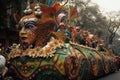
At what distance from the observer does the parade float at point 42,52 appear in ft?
29.6

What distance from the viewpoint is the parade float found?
29.6ft

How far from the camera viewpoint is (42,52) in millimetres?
9234

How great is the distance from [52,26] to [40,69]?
67.7 inches

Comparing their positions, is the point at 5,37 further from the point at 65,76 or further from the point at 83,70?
the point at 65,76

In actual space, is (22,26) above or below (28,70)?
above

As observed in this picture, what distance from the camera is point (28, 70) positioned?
9336 millimetres

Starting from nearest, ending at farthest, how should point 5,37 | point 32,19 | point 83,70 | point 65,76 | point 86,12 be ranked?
point 65,76, point 32,19, point 83,70, point 5,37, point 86,12

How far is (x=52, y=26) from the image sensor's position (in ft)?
33.0

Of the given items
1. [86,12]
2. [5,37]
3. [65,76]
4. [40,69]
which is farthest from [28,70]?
[86,12]

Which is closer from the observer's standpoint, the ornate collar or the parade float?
the parade float

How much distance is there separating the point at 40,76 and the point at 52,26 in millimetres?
1889

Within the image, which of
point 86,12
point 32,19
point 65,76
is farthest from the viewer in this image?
point 86,12

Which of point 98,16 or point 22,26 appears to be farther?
point 98,16

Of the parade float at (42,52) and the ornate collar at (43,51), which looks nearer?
the parade float at (42,52)
